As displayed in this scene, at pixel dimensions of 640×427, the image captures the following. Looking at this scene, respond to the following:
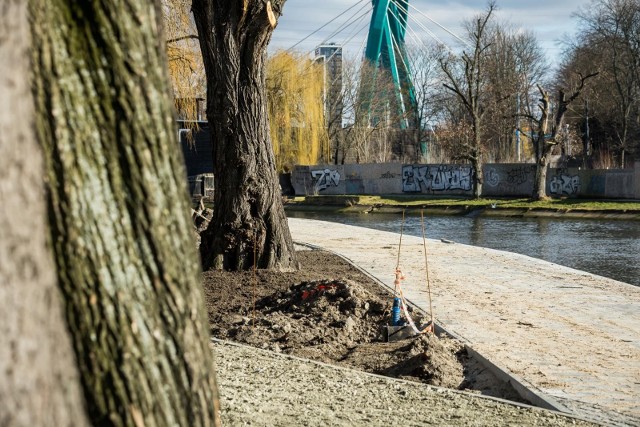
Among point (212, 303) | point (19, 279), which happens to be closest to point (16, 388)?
point (19, 279)

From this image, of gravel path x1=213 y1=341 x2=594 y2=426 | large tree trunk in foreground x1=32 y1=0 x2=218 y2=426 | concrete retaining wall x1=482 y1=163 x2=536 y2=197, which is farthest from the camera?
concrete retaining wall x1=482 y1=163 x2=536 y2=197

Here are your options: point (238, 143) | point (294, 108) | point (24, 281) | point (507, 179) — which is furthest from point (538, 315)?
point (294, 108)

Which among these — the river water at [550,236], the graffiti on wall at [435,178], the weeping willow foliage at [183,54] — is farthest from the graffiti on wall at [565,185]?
the weeping willow foliage at [183,54]

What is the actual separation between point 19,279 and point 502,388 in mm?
→ 5791

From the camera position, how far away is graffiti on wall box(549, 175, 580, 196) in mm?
49375

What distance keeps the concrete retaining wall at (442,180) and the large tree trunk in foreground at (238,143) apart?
124ft

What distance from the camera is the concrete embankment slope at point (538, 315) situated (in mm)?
7660

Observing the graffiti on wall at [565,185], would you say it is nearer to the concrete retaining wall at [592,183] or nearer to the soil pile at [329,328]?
the concrete retaining wall at [592,183]

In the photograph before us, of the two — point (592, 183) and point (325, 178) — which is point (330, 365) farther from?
point (325, 178)

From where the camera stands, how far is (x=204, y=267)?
12.9 meters

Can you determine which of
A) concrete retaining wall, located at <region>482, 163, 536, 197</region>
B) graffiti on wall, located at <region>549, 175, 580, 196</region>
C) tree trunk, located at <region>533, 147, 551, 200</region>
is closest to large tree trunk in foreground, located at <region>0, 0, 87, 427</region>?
tree trunk, located at <region>533, 147, 551, 200</region>

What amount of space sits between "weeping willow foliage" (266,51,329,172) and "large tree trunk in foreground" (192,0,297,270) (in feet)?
132

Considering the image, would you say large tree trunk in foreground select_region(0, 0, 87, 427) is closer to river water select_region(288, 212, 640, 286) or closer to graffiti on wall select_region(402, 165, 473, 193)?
river water select_region(288, 212, 640, 286)

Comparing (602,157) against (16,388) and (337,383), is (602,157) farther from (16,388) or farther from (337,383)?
(16,388)
